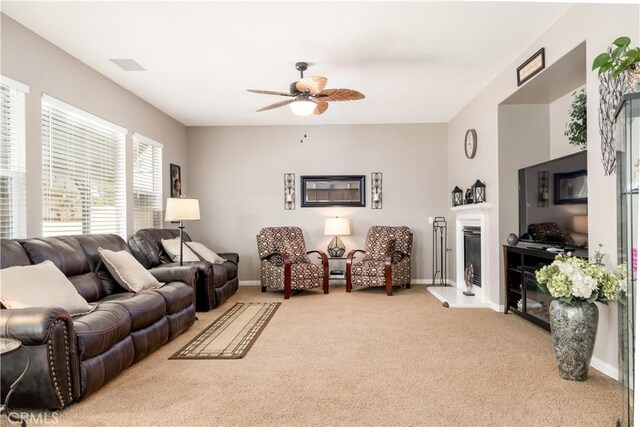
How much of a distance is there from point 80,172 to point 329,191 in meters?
3.79

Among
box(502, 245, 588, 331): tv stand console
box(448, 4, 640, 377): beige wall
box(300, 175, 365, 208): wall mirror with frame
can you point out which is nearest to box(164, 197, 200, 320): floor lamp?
box(300, 175, 365, 208): wall mirror with frame

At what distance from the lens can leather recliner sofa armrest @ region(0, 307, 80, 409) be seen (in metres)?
2.19

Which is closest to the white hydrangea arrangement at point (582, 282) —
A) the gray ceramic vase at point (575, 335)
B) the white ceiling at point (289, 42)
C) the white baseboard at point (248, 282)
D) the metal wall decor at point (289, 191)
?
the gray ceramic vase at point (575, 335)

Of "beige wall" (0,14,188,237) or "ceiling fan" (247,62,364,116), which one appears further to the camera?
"ceiling fan" (247,62,364,116)

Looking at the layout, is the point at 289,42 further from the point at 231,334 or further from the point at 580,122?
the point at 231,334

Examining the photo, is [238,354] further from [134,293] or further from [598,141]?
[598,141]

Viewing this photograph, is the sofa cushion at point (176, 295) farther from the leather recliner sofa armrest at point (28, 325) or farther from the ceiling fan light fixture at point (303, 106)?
the ceiling fan light fixture at point (303, 106)

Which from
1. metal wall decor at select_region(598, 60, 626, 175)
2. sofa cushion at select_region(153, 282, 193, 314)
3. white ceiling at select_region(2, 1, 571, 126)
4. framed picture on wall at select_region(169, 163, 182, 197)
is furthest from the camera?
framed picture on wall at select_region(169, 163, 182, 197)

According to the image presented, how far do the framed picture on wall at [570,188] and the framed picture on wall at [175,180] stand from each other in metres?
5.03

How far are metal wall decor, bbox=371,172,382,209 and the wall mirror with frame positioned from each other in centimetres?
21

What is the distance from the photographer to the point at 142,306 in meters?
3.10

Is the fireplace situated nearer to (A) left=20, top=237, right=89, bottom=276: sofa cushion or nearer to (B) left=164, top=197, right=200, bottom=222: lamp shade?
(B) left=164, top=197, right=200, bottom=222: lamp shade

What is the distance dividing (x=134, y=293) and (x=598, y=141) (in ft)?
12.5

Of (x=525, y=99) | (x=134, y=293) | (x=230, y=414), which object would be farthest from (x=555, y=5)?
(x=134, y=293)
